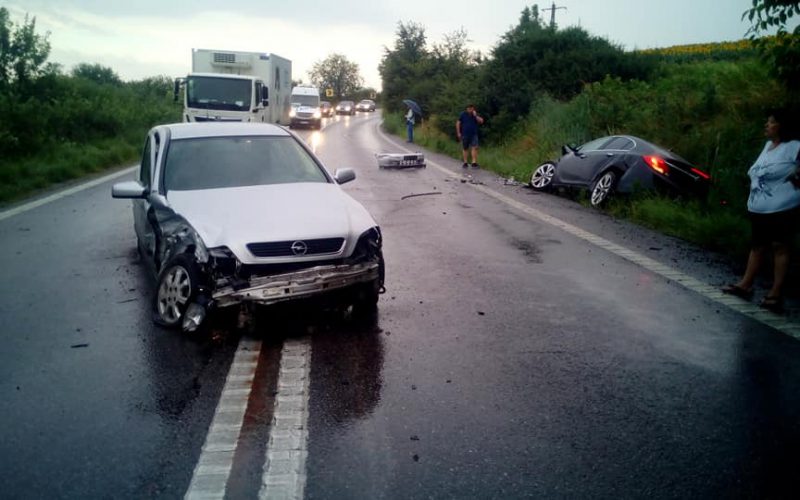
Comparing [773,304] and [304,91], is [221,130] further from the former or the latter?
[304,91]

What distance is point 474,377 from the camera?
15.5ft

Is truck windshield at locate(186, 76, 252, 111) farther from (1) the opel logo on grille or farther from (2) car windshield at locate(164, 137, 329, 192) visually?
(1) the opel logo on grille

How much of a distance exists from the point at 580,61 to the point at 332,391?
85.7 ft

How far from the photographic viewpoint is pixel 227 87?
2394 cm

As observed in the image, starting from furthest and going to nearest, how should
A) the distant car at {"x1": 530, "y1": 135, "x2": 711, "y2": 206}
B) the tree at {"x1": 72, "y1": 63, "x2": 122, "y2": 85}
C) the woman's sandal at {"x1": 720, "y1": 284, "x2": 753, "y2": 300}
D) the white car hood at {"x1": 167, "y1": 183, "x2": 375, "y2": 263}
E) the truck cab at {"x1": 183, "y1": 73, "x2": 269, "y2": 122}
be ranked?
the tree at {"x1": 72, "y1": 63, "x2": 122, "y2": 85} → the truck cab at {"x1": 183, "y1": 73, "x2": 269, "y2": 122} → the distant car at {"x1": 530, "y1": 135, "x2": 711, "y2": 206} → the woman's sandal at {"x1": 720, "y1": 284, "x2": 753, "y2": 300} → the white car hood at {"x1": 167, "y1": 183, "x2": 375, "y2": 263}

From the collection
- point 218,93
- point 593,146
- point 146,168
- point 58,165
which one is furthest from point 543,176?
point 218,93

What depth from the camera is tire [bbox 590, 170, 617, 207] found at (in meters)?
13.4

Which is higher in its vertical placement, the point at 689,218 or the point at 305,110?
the point at 305,110

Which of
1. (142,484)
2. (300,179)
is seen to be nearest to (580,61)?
(300,179)

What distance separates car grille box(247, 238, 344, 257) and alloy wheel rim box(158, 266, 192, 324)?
1.89 feet

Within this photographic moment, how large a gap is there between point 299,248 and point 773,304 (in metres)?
4.35

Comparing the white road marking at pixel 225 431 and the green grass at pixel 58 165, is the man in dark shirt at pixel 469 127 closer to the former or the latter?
the green grass at pixel 58 165

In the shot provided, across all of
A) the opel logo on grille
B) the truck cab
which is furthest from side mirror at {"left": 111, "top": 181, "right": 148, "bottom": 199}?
the truck cab

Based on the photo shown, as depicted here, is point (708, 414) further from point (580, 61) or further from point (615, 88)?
point (580, 61)
